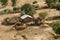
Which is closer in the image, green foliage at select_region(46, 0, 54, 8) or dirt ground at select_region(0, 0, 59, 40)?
dirt ground at select_region(0, 0, 59, 40)

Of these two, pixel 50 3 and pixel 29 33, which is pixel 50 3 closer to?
pixel 50 3

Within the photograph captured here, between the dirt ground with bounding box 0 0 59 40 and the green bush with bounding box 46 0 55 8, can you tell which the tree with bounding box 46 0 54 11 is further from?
the dirt ground with bounding box 0 0 59 40

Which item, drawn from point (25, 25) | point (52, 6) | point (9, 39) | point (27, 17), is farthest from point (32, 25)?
point (52, 6)

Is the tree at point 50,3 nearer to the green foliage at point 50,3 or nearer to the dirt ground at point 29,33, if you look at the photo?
the green foliage at point 50,3

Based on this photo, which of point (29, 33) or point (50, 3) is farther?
point (50, 3)

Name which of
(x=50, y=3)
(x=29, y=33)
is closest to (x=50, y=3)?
(x=50, y=3)

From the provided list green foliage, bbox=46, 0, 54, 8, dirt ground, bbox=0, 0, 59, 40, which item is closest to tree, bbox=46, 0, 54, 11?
green foliage, bbox=46, 0, 54, 8

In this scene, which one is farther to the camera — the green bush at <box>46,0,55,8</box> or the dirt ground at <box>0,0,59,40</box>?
the green bush at <box>46,0,55,8</box>

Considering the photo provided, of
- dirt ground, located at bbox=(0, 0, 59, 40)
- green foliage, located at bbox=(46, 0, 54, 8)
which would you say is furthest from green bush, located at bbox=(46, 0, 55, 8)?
dirt ground, located at bbox=(0, 0, 59, 40)

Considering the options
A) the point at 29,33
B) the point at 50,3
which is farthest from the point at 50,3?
the point at 29,33

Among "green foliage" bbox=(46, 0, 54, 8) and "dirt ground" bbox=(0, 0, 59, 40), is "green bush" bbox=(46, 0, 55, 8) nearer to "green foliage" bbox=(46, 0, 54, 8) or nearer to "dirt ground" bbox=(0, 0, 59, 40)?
"green foliage" bbox=(46, 0, 54, 8)

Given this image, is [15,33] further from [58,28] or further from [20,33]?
[58,28]

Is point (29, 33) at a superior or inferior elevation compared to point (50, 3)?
inferior
